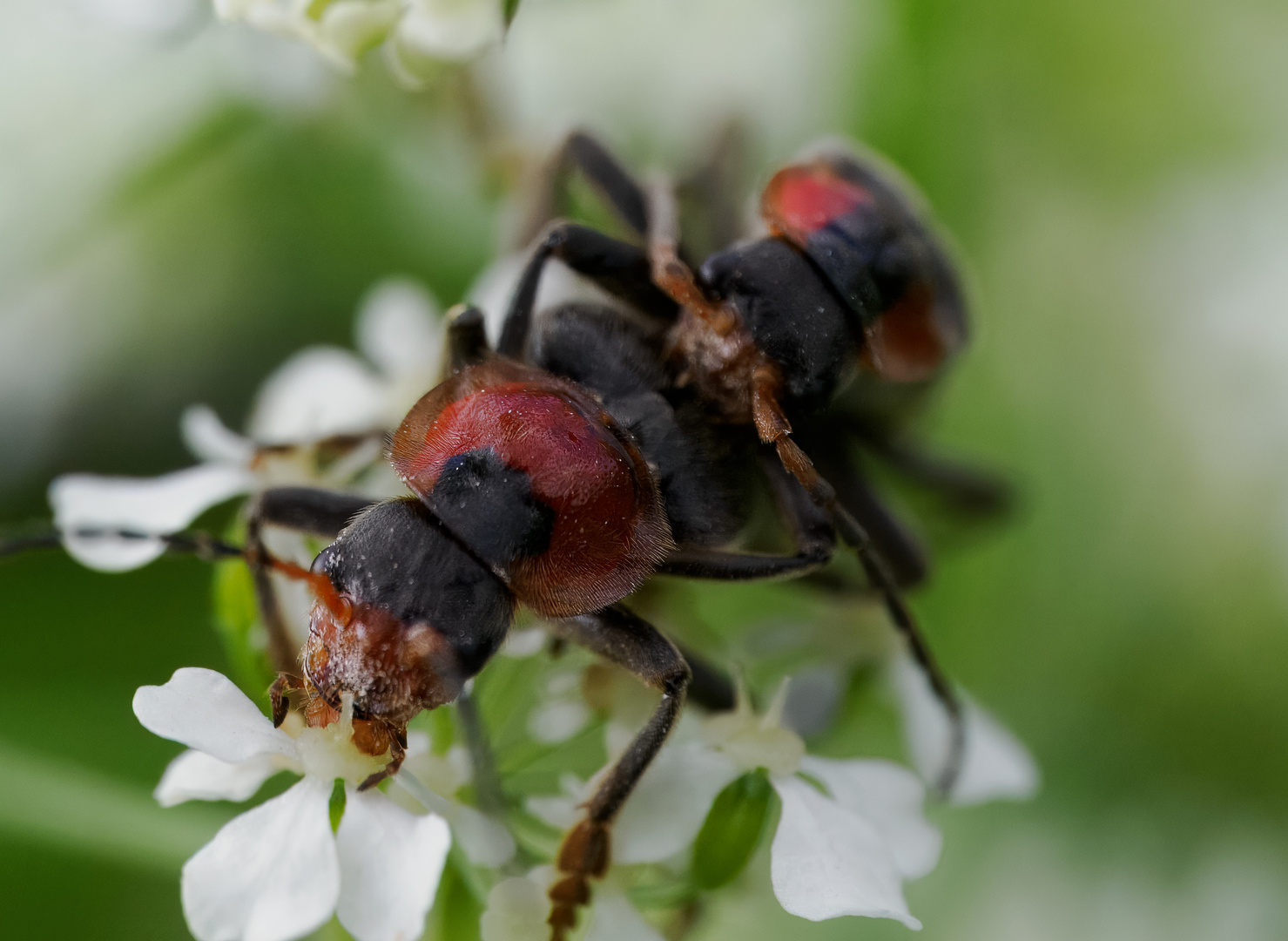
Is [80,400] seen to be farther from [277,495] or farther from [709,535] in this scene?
[709,535]

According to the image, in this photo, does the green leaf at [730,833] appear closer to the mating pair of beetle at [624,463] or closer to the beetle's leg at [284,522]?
the mating pair of beetle at [624,463]

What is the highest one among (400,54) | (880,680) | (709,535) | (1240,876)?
(400,54)

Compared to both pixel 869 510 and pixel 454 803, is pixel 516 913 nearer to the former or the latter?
pixel 454 803

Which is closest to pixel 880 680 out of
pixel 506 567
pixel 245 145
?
pixel 506 567

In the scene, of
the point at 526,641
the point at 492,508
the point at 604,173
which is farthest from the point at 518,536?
the point at 604,173

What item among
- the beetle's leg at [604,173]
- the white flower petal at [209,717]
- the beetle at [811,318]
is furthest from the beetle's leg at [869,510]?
the white flower petal at [209,717]

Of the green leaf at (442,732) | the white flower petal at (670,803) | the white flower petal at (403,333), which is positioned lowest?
the white flower petal at (670,803)
